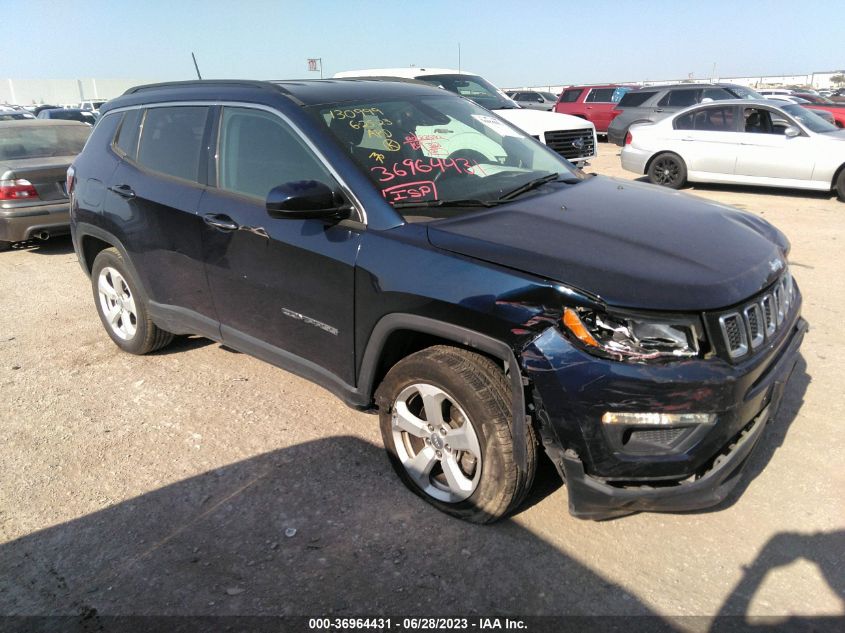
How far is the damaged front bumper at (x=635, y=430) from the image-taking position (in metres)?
2.20

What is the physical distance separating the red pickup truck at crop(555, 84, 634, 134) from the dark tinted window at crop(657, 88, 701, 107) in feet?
10.1

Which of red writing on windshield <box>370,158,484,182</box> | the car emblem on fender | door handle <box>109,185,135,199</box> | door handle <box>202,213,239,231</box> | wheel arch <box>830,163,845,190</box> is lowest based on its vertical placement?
wheel arch <box>830,163,845,190</box>

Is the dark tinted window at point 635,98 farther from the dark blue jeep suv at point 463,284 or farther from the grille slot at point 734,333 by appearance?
the grille slot at point 734,333

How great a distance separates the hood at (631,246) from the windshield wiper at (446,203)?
0.31 feet

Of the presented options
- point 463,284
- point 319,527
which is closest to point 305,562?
point 319,527

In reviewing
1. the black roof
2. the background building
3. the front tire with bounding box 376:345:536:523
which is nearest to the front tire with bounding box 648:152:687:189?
the black roof

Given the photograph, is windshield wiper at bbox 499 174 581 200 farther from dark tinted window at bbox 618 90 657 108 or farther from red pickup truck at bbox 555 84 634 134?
red pickup truck at bbox 555 84 634 134

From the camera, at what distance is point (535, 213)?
290cm

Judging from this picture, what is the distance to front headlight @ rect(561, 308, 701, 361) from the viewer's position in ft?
7.36

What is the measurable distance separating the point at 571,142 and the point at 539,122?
59cm

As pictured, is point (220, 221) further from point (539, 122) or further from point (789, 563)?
point (539, 122)

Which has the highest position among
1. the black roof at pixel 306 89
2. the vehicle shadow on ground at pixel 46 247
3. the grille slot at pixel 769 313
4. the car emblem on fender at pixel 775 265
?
the black roof at pixel 306 89

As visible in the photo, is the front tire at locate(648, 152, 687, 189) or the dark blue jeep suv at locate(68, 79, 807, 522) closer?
the dark blue jeep suv at locate(68, 79, 807, 522)

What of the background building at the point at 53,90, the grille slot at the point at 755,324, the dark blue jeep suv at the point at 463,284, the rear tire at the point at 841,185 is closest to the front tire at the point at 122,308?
the dark blue jeep suv at the point at 463,284
